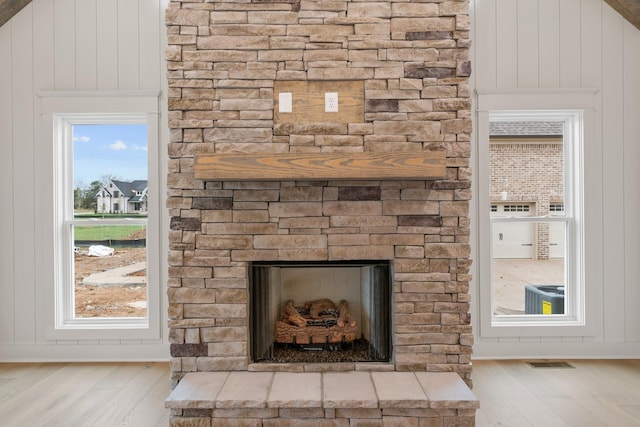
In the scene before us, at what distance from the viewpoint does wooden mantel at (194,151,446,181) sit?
94.6 inches

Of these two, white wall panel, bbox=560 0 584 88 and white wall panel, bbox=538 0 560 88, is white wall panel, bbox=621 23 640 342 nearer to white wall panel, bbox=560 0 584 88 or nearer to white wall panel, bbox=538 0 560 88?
white wall panel, bbox=560 0 584 88

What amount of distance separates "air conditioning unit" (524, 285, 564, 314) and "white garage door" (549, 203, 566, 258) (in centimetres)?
29

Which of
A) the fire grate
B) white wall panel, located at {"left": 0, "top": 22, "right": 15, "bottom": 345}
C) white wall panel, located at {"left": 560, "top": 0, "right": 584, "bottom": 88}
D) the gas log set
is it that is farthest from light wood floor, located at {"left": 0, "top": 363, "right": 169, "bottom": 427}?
white wall panel, located at {"left": 560, "top": 0, "right": 584, "bottom": 88}

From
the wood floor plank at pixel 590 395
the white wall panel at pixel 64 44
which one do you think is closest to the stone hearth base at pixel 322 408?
the wood floor plank at pixel 590 395

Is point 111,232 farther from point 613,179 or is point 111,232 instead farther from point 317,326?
point 613,179

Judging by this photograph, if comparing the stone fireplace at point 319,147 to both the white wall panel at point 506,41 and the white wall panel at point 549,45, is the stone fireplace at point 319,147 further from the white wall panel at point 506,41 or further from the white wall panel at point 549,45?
the white wall panel at point 549,45

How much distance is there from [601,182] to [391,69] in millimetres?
2067

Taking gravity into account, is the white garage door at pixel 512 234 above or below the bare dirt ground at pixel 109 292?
above

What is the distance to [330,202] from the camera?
2648mm

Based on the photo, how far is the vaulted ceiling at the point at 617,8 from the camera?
3.25 metres

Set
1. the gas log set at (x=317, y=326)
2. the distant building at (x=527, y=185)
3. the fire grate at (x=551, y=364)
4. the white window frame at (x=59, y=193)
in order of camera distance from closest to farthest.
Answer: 1. the gas log set at (x=317, y=326)
2. the fire grate at (x=551, y=364)
3. the white window frame at (x=59, y=193)
4. the distant building at (x=527, y=185)

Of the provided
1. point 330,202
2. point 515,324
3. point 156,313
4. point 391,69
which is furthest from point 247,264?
point 515,324

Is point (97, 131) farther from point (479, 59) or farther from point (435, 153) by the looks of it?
point (479, 59)

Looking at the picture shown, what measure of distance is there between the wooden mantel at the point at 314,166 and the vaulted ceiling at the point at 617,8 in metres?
2.27
